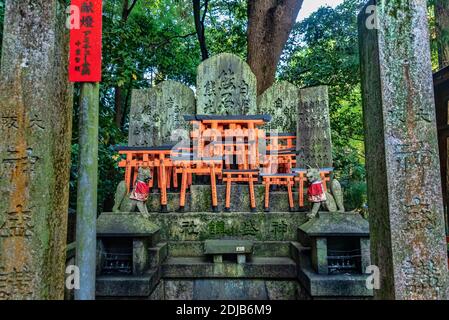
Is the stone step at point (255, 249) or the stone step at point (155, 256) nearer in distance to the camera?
the stone step at point (155, 256)

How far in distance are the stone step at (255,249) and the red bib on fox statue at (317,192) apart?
0.89m

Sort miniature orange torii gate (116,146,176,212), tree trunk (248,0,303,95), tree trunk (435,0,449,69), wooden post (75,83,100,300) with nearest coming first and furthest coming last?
wooden post (75,83,100,300)
miniature orange torii gate (116,146,176,212)
tree trunk (435,0,449,69)
tree trunk (248,0,303,95)

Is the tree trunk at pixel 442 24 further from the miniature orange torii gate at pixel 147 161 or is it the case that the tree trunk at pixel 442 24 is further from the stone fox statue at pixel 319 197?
the miniature orange torii gate at pixel 147 161

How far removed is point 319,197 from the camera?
546 cm

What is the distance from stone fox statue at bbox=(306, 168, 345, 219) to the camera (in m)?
5.46

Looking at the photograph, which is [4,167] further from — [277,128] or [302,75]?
[302,75]

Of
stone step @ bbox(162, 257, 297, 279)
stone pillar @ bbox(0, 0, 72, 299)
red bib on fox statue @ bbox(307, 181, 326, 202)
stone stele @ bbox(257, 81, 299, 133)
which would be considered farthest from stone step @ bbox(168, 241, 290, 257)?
stone stele @ bbox(257, 81, 299, 133)

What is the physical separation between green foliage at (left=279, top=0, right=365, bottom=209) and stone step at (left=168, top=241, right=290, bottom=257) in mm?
5034

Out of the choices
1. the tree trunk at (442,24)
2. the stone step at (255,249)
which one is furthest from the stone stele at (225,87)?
the tree trunk at (442,24)

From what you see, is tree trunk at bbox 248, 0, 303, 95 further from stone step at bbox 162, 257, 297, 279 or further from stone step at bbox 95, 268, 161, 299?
stone step at bbox 95, 268, 161, 299

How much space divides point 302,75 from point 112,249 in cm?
934

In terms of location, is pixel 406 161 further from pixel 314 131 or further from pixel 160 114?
pixel 160 114

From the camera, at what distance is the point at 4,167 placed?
276 cm

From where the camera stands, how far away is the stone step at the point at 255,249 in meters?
5.44
